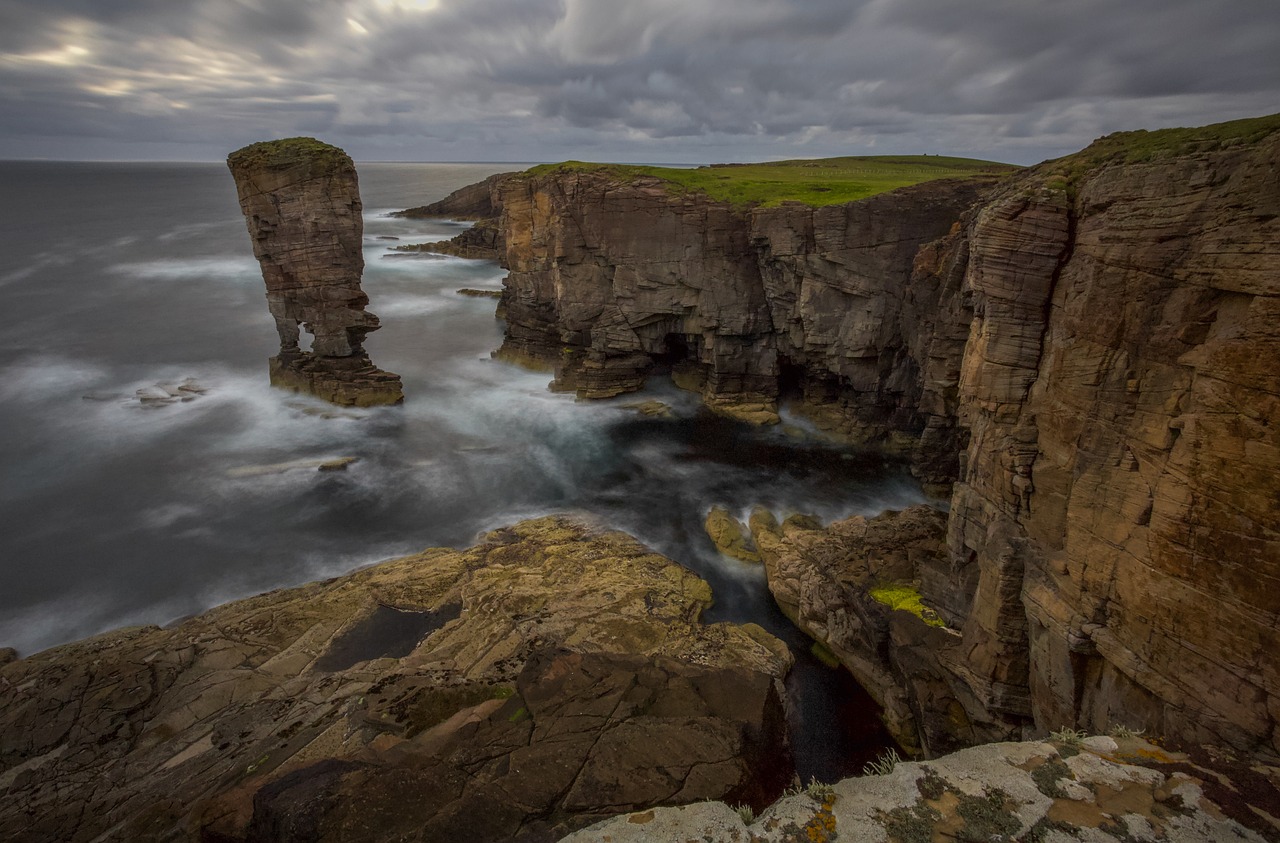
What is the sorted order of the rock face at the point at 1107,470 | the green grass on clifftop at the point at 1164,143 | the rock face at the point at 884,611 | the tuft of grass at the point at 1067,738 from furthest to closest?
the rock face at the point at 884,611 → the green grass on clifftop at the point at 1164,143 → the rock face at the point at 1107,470 → the tuft of grass at the point at 1067,738

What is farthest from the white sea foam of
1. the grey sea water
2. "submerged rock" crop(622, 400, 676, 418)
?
"submerged rock" crop(622, 400, 676, 418)

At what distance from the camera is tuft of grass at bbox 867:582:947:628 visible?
16.4 m

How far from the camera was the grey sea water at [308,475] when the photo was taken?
20484 millimetres

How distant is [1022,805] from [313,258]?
127 feet

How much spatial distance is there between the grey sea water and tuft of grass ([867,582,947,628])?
267 centimetres

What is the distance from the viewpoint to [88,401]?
36.3m

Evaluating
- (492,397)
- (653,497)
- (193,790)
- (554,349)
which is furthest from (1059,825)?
(554,349)

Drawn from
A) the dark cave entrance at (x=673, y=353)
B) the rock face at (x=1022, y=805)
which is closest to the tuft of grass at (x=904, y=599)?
the rock face at (x=1022, y=805)

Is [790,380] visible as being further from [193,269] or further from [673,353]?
[193,269]

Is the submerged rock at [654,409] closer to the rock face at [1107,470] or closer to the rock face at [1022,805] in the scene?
the rock face at [1107,470]

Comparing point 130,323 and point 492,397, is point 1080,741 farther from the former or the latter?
point 130,323

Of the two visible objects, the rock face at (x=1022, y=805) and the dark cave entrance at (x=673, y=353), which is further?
the dark cave entrance at (x=673, y=353)

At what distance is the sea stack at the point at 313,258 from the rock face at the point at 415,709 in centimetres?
2011

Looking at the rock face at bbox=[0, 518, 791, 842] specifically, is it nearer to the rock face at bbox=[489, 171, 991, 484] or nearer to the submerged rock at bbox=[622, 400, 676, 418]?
the submerged rock at bbox=[622, 400, 676, 418]
